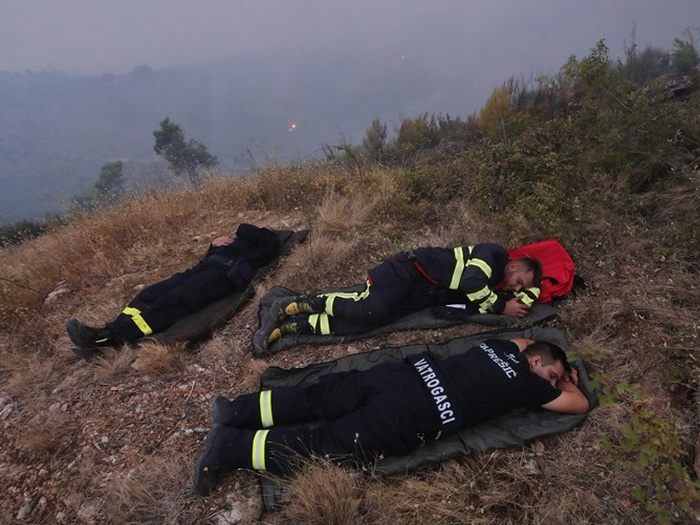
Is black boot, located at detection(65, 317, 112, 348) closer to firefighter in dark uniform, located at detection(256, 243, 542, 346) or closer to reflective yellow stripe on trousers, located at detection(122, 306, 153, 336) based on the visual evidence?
reflective yellow stripe on trousers, located at detection(122, 306, 153, 336)

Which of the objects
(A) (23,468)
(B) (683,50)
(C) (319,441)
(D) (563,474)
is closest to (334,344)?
(C) (319,441)

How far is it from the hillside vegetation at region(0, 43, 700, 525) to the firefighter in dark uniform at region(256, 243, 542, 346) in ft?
0.72

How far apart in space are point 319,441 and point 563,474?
132 cm

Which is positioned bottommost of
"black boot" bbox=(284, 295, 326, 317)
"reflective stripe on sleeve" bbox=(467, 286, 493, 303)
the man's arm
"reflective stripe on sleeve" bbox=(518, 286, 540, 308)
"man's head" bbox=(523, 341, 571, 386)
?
the man's arm

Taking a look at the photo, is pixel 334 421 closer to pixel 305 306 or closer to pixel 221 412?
pixel 221 412

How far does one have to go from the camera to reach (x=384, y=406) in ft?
7.49

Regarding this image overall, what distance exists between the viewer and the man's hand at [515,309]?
3244 mm

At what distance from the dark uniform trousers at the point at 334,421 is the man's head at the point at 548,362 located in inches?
32.2

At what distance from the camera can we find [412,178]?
5297 millimetres

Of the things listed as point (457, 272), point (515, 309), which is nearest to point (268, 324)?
point (457, 272)

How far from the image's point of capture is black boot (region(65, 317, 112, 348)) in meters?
3.19

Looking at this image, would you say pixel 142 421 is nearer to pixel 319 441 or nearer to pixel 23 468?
pixel 23 468

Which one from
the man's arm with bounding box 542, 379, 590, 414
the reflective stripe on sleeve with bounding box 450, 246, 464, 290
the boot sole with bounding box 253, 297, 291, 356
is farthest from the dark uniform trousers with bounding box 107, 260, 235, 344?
the man's arm with bounding box 542, 379, 590, 414

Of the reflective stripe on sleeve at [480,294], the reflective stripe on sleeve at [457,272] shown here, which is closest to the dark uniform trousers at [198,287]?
the reflective stripe on sleeve at [457,272]
